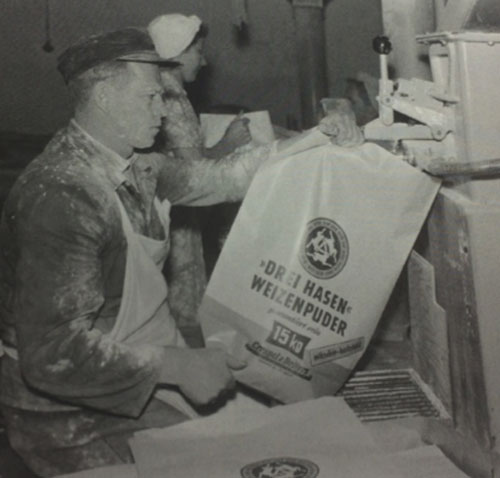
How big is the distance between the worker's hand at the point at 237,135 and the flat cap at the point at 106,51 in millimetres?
1379

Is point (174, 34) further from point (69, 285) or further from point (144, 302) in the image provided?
point (69, 285)

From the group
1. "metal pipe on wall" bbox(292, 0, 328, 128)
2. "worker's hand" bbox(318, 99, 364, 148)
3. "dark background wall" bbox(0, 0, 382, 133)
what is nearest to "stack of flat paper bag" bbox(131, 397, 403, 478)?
"worker's hand" bbox(318, 99, 364, 148)

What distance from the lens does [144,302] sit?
1780 millimetres

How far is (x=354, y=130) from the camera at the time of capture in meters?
1.71

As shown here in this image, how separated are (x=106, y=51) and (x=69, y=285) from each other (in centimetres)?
57

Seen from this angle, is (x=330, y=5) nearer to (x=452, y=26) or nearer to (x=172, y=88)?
(x=172, y=88)

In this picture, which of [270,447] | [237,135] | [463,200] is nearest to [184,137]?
[237,135]

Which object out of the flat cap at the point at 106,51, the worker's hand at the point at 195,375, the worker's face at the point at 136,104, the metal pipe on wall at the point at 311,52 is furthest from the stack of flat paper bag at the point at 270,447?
the metal pipe on wall at the point at 311,52

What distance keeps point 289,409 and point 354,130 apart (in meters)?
0.65

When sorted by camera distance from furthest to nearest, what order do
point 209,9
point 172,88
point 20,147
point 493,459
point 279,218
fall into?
1. point 209,9
2. point 20,147
3. point 172,88
4. point 279,218
5. point 493,459

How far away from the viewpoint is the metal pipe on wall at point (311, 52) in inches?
211

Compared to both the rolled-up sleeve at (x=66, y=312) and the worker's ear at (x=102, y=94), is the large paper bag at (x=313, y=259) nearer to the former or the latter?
the rolled-up sleeve at (x=66, y=312)

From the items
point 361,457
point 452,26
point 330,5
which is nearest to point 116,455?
point 361,457

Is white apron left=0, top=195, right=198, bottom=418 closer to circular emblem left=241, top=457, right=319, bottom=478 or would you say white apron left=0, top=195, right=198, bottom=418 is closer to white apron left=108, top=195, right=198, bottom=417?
white apron left=108, top=195, right=198, bottom=417
